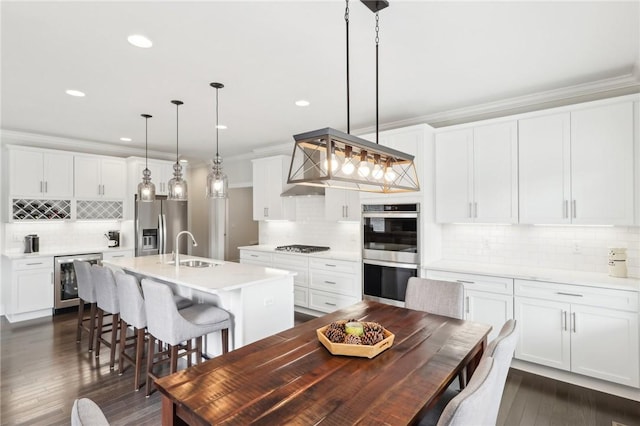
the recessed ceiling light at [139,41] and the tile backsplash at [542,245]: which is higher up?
the recessed ceiling light at [139,41]

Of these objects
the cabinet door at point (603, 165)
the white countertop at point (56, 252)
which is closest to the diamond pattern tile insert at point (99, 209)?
the white countertop at point (56, 252)

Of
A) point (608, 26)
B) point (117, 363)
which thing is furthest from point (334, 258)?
point (608, 26)

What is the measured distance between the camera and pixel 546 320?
3.03 metres

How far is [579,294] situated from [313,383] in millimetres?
2639

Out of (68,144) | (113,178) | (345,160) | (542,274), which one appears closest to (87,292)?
(113,178)

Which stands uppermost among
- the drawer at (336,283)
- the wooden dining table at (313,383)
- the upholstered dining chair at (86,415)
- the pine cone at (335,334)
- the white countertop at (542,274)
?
the upholstered dining chair at (86,415)

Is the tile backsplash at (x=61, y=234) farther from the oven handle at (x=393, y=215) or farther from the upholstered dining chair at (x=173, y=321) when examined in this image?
the oven handle at (x=393, y=215)

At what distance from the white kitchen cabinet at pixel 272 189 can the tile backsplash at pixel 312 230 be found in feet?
0.80

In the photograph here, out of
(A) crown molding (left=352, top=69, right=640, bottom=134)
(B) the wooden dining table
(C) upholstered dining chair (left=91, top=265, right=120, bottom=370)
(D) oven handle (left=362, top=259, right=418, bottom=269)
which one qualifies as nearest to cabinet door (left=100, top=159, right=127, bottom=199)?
(C) upholstered dining chair (left=91, top=265, right=120, bottom=370)

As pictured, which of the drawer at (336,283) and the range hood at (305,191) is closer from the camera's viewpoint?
the drawer at (336,283)

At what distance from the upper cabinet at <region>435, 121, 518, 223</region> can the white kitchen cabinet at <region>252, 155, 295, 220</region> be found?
102 inches

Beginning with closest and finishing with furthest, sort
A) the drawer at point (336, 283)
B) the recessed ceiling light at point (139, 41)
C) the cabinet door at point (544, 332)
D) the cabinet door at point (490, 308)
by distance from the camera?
the recessed ceiling light at point (139, 41)
the cabinet door at point (544, 332)
the cabinet door at point (490, 308)
the drawer at point (336, 283)

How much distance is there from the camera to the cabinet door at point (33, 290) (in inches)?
183

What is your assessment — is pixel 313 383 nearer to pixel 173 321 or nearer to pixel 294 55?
pixel 173 321
